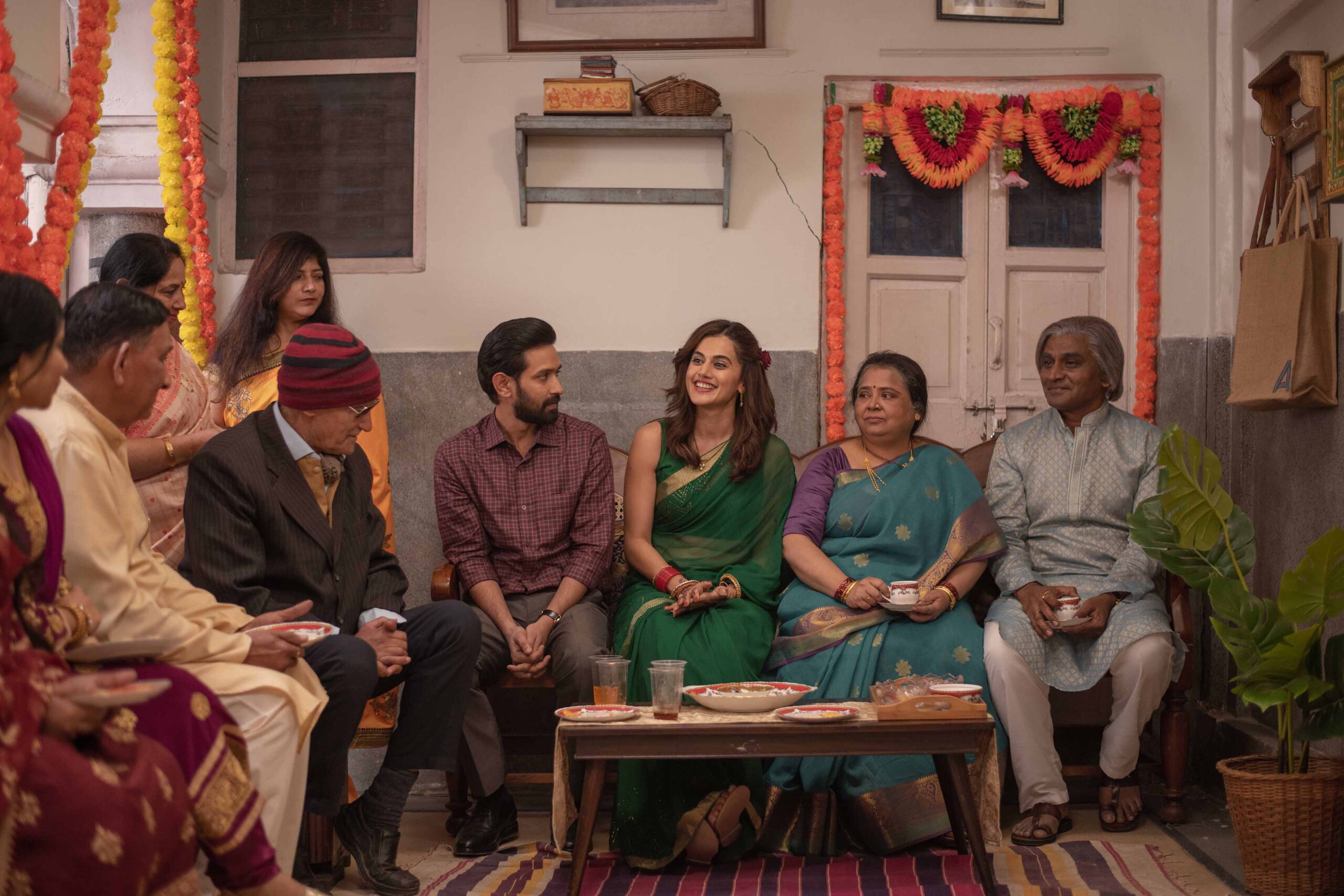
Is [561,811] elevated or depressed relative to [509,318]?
depressed

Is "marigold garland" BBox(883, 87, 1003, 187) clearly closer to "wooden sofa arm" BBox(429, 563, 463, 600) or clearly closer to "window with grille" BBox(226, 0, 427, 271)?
"window with grille" BBox(226, 0, 427, 271)

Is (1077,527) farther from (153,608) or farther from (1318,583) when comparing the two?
(153,608)

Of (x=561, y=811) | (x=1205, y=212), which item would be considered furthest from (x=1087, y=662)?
(x=1205, y=212)

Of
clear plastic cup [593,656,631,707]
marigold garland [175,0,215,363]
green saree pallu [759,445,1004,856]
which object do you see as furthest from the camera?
marigold garland [175,0,215,363]

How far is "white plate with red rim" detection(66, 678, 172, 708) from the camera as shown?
211 centimetres

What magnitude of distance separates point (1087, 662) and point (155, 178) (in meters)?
4.03

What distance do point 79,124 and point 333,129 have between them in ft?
5.44

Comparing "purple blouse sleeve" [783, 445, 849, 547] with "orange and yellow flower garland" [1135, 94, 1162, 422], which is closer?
"purple blouse sleeve" [783, 445, 849, 547]

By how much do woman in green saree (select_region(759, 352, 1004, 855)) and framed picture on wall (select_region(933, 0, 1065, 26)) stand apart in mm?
A: 1714

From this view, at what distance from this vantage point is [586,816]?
337 centimetres

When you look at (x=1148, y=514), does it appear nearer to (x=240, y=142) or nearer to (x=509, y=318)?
(x=509, y=318)

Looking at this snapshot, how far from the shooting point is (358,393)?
3477 mm

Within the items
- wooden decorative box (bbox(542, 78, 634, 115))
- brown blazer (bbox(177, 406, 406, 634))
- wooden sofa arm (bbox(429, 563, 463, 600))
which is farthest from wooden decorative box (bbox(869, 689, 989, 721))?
wooden decorative box (bbox(542, 78, 634, 115))

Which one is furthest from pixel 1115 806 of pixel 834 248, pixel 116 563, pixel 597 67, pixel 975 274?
pixel 597 67
